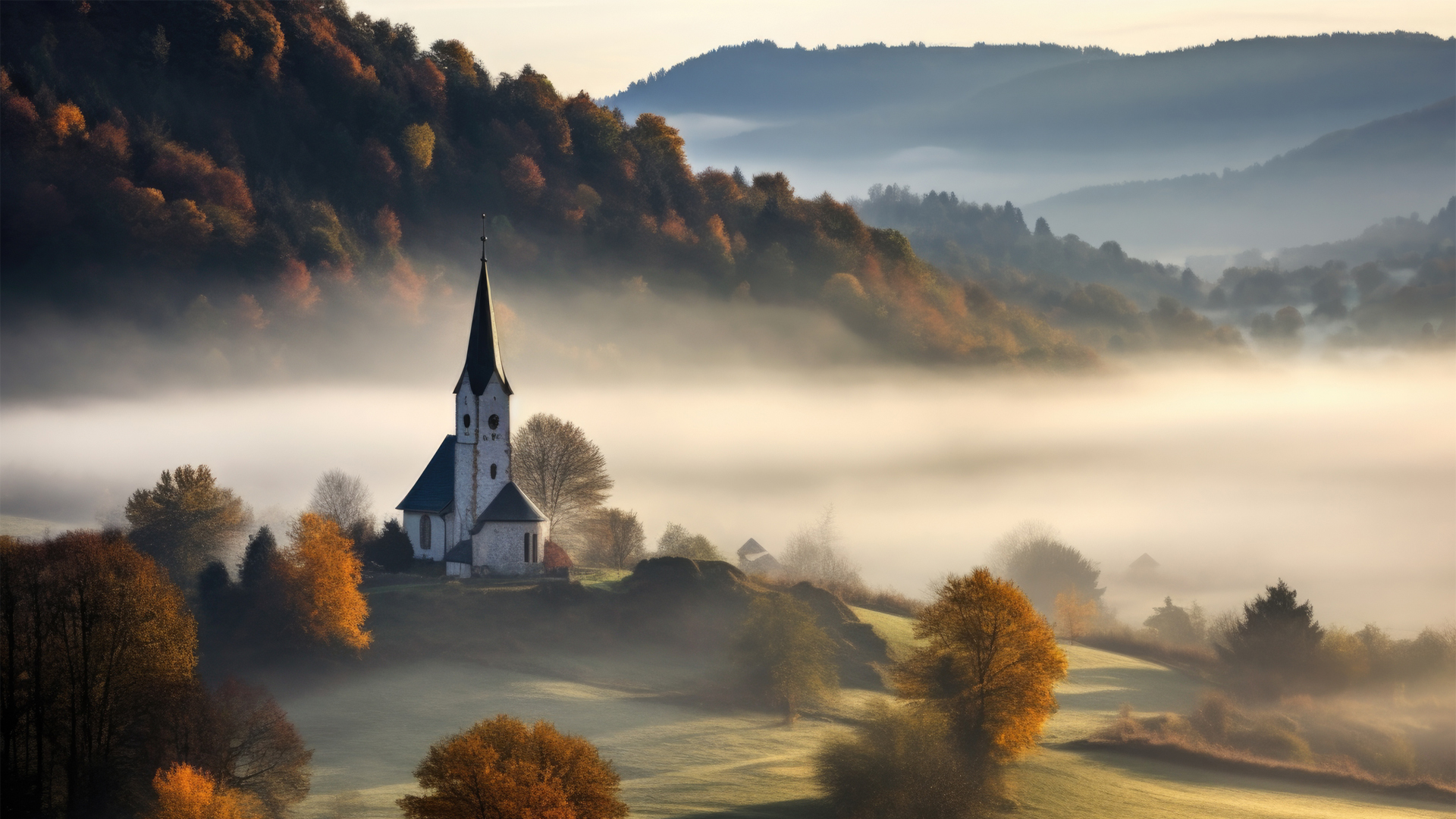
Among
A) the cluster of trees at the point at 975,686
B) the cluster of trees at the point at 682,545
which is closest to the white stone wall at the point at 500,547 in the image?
the cluster of trees at the point at 682,545

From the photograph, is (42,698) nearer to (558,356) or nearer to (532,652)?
(532,652)

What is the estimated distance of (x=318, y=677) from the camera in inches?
2346

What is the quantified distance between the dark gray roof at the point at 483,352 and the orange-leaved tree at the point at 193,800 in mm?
34140

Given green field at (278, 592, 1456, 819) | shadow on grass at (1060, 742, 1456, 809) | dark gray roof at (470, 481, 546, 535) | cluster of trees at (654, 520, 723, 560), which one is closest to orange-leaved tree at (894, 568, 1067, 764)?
green field at (278, 592, 1456, 819)

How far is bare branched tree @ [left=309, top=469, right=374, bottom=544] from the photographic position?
9156 centimetres

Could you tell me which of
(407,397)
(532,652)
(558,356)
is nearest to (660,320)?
(558,356)

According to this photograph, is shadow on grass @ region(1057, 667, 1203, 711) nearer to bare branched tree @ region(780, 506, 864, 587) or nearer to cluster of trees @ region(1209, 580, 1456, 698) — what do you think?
cluster of trees @ region(1209, 580, 1456, 698)

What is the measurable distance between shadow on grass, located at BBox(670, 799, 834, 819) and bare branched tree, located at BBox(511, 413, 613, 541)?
3881cm

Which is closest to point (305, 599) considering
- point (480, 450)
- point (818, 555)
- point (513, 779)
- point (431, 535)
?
point (431, 535)

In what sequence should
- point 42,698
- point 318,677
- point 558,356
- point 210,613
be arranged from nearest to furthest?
1. point 42,698
2. point 318,677
3. point 210,613
4. point 558,356

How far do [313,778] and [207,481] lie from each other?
3067cm

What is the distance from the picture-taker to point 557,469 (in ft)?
268

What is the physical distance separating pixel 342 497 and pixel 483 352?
25.9 m

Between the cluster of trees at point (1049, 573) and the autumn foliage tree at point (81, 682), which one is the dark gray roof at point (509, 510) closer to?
the autumn foliage tree at point (81, 682)
